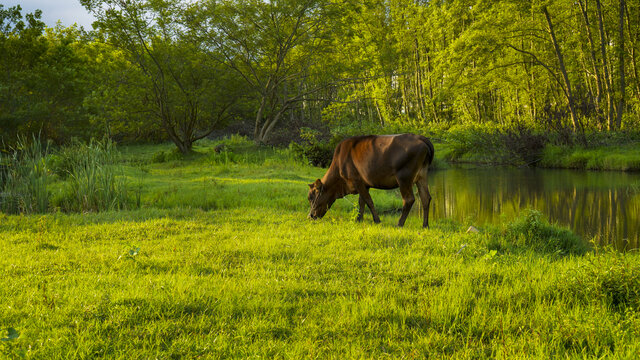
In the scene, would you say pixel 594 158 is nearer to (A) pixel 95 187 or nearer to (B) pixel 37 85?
(A) pixel 95 187

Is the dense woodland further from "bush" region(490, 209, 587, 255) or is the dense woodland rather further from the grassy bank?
"bush" region(490, 209, 587, 255)

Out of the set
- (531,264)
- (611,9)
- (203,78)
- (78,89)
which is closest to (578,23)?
(611,9)

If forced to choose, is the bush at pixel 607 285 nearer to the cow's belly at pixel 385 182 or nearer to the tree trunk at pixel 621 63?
the cow's belly at pixel 385 182

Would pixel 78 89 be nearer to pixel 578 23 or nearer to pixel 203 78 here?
pixel 203 78

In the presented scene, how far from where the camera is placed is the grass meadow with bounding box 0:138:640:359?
3314mm

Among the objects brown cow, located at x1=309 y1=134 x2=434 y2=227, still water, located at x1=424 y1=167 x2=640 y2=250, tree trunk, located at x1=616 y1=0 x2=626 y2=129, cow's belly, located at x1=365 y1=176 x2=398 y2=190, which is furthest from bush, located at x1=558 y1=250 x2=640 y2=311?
tree trunk, located at x1=616 y1=0 x2=626 y2=129

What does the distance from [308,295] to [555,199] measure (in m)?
12.0

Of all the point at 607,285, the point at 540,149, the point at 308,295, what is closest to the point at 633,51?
the point at 540,149

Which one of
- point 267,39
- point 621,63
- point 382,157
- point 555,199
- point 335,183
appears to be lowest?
point 555,199

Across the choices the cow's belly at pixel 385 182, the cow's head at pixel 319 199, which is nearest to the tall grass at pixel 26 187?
the cow's head at pixel 319 199

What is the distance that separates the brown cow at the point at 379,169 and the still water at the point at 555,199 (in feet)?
6.95

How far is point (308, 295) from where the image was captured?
4352 mm

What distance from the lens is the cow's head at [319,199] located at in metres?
9.09

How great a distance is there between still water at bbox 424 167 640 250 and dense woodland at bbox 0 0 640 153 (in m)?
5.49
